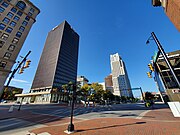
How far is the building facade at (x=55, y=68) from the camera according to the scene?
6578 centimetres

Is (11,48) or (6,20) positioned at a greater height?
(6,20)

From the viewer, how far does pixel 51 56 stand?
287 ft

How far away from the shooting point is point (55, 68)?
7631 centimetres

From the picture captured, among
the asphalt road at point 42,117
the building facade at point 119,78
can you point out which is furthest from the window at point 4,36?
the building facade at point 119,78

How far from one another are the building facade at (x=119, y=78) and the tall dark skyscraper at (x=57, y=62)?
324 feet

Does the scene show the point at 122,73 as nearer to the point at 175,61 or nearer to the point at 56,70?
the point at 56,70

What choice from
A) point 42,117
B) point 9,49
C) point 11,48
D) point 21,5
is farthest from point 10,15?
point 42,117

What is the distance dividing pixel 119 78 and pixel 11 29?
16323 centimetres

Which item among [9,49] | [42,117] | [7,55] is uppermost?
[9,49]

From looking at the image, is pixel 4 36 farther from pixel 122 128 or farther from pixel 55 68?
pixel 122 128

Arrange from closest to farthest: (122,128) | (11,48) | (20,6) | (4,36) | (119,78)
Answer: (122,128)
(4,36)
(11,48)
(20,6)
(119,78)

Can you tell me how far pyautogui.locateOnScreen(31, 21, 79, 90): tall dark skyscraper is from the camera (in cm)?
7625

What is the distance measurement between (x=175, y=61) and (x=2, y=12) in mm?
67137

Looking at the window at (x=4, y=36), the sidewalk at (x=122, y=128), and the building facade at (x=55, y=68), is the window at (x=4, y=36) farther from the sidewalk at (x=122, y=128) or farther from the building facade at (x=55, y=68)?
the sidewalk at (x=122, y=128)
